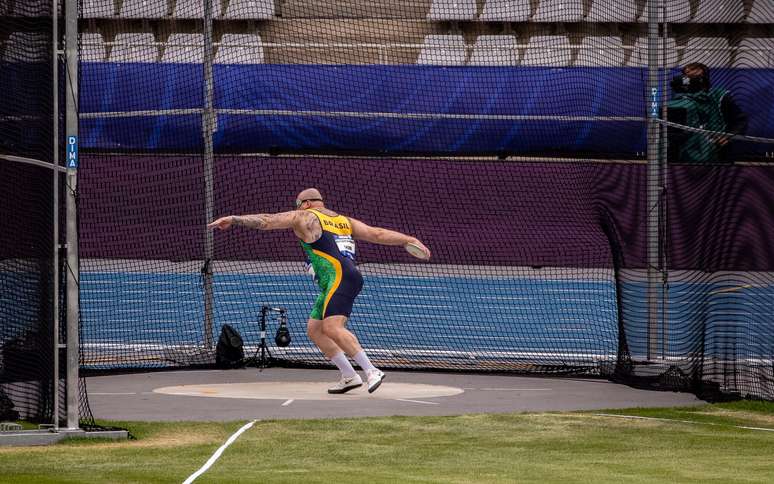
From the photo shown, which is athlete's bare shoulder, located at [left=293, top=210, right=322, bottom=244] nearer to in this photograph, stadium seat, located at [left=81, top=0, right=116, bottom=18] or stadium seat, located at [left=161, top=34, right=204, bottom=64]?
stadium seat, located at [left=81, top=0, right=116, bottom=18]

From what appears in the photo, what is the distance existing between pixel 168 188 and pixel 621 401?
435 inches

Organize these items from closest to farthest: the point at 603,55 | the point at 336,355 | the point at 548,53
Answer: the point at 336,355 → the point at 603,55 → the point at 548,53

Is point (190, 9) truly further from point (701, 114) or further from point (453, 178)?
point (701, 114)

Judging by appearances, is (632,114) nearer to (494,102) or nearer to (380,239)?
(494,102)

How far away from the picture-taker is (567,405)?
45.6 feet

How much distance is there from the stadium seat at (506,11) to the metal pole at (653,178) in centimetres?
826

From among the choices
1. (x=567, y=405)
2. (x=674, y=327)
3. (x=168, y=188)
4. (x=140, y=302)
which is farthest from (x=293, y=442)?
(x=168, y=188)

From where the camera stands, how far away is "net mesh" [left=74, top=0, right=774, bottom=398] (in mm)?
16906

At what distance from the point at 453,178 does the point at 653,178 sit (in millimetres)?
8678

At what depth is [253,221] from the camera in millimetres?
13461

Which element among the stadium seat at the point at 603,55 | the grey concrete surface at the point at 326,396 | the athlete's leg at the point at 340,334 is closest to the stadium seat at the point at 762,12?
the stadium seat at the point at 603,55

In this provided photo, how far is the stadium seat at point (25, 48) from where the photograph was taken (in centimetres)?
1126

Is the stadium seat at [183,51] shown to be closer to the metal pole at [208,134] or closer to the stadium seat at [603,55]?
the stadium seat at [603,55]

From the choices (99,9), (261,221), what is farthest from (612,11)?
(261,221)
